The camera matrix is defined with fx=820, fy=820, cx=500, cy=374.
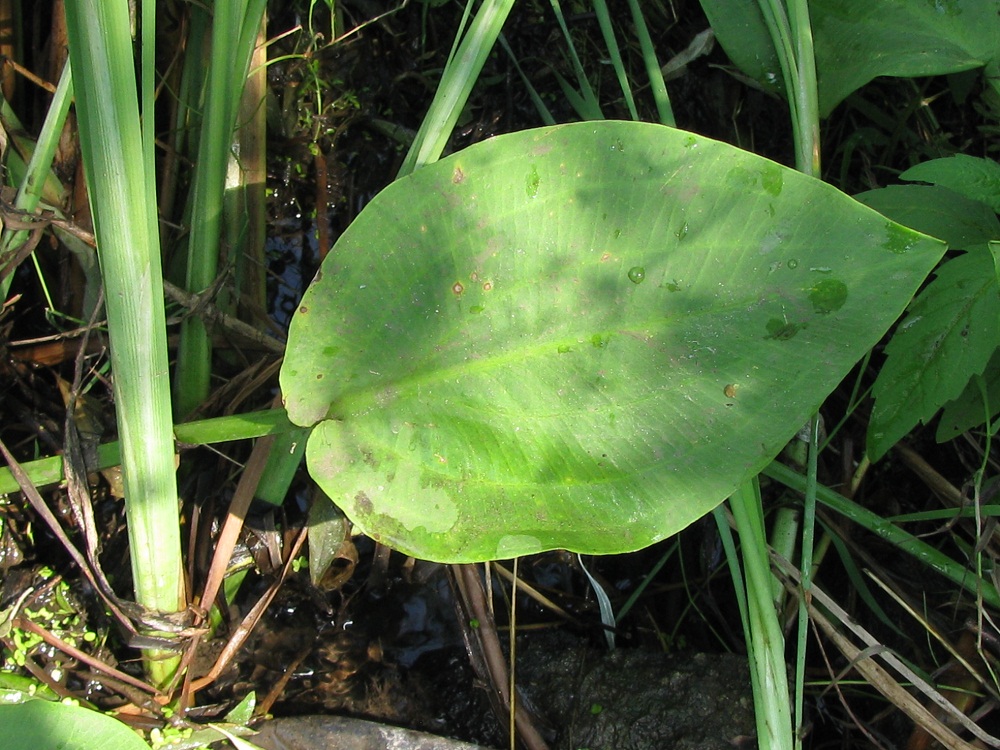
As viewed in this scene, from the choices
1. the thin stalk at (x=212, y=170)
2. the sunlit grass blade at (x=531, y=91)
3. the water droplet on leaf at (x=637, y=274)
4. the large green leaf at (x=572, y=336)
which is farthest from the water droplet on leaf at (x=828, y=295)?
the thin stalk at (x=212, y=170)

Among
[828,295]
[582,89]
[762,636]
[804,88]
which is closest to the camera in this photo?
[828,295]

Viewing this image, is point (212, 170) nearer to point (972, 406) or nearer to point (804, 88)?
point (804, 88)

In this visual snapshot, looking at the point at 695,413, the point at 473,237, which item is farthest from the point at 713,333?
the point at 473,237

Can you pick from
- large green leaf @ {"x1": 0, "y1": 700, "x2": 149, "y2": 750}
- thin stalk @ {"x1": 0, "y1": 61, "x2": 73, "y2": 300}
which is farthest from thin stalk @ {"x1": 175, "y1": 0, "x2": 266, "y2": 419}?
large green leaf @ {"x1": 0, "y1": 700, "x2": 149, "y2": 750}

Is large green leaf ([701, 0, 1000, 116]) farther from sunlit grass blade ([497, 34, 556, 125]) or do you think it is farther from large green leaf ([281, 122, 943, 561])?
large green leaf ([281, 122, 943, 561])

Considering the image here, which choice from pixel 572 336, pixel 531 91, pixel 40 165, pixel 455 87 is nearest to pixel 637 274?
pixel 572 336

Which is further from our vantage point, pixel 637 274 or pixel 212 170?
pixel 212 170

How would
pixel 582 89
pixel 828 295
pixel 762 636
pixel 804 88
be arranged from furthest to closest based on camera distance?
pixel 582 89 → pixel 804 88 → pixel 762 636 → pixel 828 295
